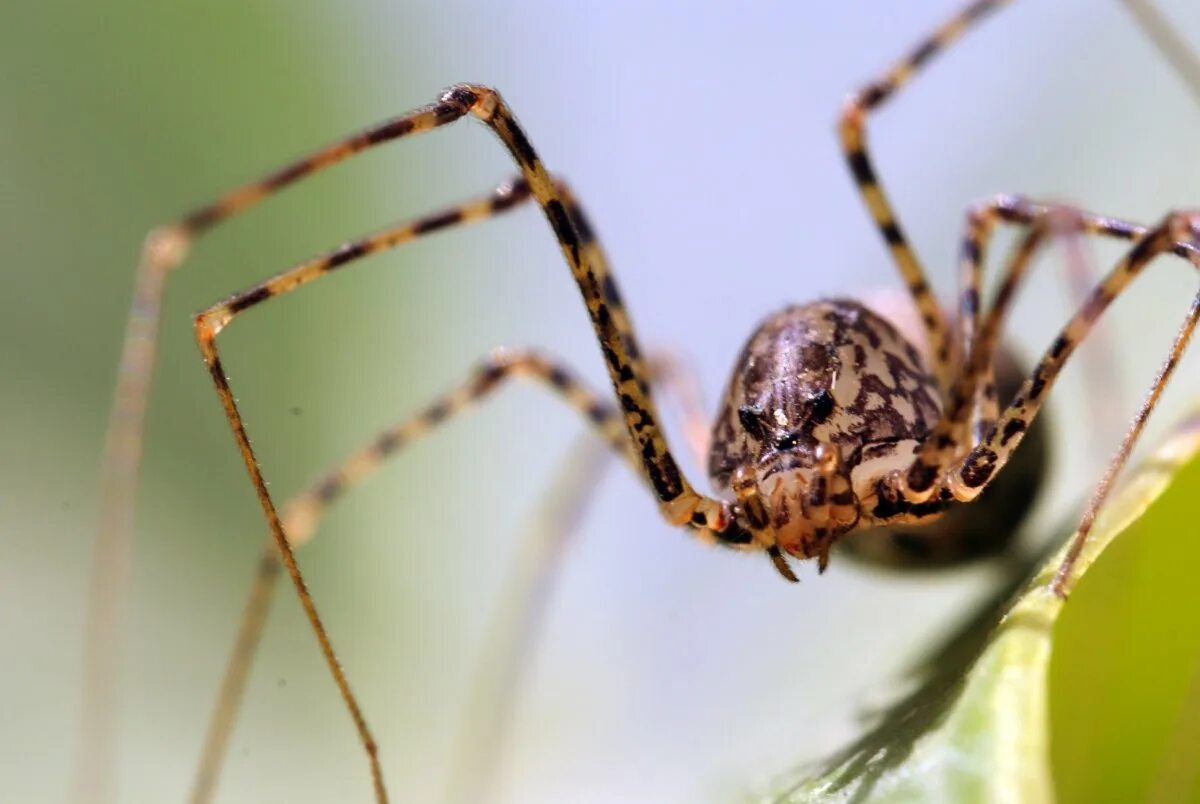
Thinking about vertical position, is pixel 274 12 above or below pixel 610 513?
above

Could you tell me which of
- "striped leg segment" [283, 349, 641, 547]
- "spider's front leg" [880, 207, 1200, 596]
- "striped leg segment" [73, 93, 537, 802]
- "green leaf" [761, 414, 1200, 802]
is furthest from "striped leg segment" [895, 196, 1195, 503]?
"striped leg segment" [73, 93, 537, 802]

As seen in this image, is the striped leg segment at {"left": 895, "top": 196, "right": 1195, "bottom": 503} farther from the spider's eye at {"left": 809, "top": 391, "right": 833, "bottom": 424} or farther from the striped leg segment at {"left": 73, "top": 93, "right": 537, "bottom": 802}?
the striped leg segment at {"left": 73, "top": 93, "right": 537, "bottom": 802}

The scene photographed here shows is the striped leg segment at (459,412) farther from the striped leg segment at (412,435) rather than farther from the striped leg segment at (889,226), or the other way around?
the striped leg segment at (889,226)

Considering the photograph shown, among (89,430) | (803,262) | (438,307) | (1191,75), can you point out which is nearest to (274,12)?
(438,307)

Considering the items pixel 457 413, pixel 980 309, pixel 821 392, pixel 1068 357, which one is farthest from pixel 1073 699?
pixel 457 413

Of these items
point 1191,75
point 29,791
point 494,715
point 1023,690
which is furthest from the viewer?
point 494,715

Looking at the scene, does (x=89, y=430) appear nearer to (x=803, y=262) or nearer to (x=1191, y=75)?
(x=803, y=262)

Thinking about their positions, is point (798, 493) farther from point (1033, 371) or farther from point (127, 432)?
point (127, 432)
